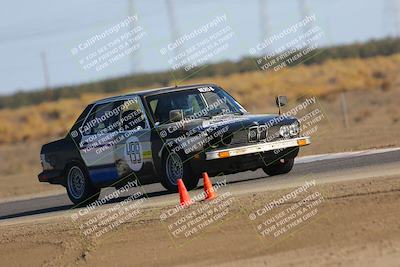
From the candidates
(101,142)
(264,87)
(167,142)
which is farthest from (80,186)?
(264,87)

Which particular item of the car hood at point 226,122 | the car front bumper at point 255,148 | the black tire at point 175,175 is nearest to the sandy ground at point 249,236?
the car front bumper at point 255,148

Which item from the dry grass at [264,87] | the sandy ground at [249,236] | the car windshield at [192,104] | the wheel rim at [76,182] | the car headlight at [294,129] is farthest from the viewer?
the dry grass at [264,87]

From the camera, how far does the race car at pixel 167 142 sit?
13828 mm

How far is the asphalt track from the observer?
13609 mm

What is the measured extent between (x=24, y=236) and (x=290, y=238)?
13.5 ft

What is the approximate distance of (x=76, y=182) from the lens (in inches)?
617

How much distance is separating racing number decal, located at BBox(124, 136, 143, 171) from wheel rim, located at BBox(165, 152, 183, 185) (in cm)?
50

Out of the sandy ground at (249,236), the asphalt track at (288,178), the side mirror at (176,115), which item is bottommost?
the asphalt track at (288,178)

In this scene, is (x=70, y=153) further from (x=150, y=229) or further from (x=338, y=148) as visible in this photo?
(x=338, y=148)

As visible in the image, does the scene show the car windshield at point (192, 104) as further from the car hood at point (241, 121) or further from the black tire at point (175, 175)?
the black tire at point (175, 175)

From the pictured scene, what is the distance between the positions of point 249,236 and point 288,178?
4024 millimetres

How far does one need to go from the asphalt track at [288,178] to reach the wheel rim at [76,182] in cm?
30

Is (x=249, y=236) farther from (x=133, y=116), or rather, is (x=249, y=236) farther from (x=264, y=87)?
(x=264, y=87)

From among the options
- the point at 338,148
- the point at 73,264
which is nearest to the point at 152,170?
the point at 73,264
